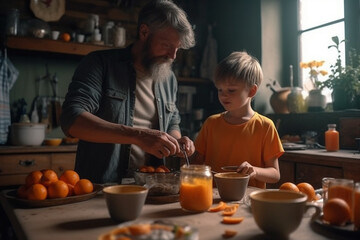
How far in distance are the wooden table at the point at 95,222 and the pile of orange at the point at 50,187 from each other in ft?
0.13

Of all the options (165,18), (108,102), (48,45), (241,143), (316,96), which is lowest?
(241,143)

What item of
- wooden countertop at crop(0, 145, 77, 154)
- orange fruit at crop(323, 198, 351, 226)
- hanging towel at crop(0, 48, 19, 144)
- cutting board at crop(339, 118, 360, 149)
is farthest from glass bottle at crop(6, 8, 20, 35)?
orange fruit at crop(323, 198, 351, 226)

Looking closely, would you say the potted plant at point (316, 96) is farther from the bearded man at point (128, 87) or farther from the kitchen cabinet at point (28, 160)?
the kitchen cabinet at point (28, 160)

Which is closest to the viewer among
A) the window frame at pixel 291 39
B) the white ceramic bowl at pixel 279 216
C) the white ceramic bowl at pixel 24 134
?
the white ceramic bowl at pixel 279 216

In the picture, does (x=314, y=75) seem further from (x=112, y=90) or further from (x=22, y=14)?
(x=22, y=14)

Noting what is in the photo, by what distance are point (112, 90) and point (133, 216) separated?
0.93 m

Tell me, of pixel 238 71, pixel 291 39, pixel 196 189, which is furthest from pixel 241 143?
pixel 291 39

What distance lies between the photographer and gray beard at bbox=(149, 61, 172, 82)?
69.3 inches

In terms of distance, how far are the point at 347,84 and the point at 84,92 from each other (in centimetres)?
202

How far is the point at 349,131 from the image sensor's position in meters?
2.42

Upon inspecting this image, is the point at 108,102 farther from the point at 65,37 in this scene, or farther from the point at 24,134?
the point at 65,37

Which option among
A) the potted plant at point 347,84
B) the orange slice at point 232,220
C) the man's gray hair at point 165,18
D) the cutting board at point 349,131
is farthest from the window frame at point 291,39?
the orange slice at point 232,220

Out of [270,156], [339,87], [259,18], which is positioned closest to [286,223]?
[270,156]

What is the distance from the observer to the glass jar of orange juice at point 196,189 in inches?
36.3
